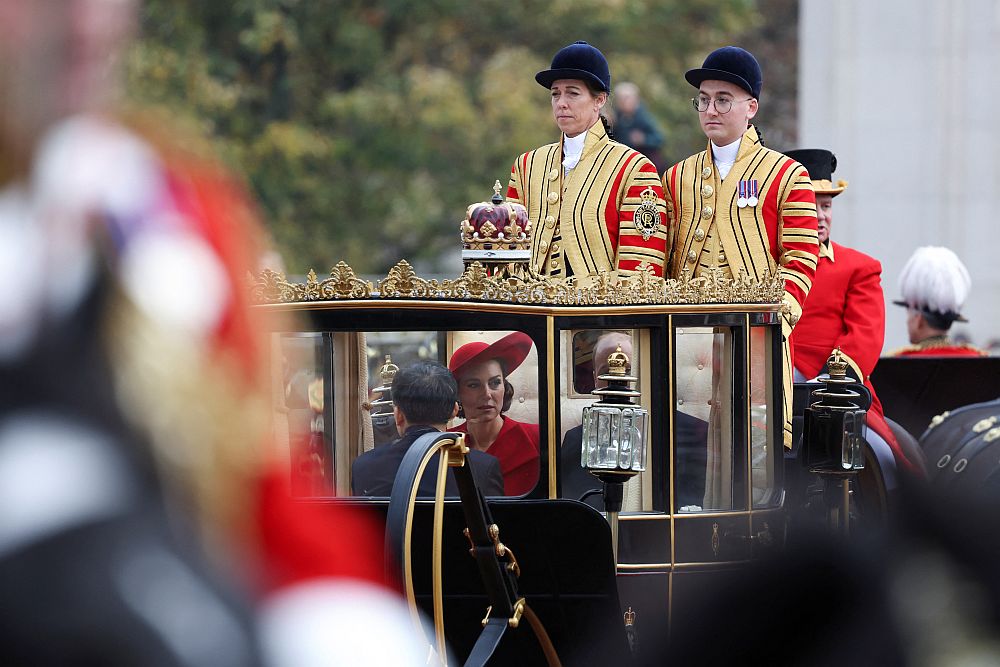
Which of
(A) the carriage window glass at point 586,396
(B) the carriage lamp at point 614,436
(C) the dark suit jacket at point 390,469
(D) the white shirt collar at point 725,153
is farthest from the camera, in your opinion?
(D) the white shirt collar at point 725,153

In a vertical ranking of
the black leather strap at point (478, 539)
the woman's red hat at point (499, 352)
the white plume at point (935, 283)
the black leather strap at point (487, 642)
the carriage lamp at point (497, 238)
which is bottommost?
the black leather strap at point (487, 642)

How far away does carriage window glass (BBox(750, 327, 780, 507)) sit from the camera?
4.98 metres

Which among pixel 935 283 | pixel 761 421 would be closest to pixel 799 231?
pixel 761 421

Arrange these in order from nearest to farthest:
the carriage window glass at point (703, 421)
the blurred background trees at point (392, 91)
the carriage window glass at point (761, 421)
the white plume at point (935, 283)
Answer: the carriage window glass at point (703, 421), the carriage window glass at point (761, 421), the white plume at point (935, 283), the blurred background trees at point (392, 91)

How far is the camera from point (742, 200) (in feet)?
19.0

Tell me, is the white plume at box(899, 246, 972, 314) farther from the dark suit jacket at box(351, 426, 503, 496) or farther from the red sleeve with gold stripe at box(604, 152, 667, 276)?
the dark suit jacket at box(351, 426, 503, 496)

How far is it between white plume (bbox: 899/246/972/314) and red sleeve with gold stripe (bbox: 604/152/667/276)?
3135 mm

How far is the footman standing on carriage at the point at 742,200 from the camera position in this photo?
227 inches

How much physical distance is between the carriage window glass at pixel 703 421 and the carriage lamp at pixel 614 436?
0.41 m

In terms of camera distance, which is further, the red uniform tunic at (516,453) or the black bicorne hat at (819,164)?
the black bicorne hat at (819,164)

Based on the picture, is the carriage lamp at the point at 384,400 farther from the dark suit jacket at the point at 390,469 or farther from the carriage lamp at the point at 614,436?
the carriage lamp at the point at 614,436

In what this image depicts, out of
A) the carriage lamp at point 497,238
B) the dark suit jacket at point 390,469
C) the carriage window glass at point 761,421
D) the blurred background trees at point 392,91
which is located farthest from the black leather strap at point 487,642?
the blurred background trees at point 392,91

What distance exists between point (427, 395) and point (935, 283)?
451cm

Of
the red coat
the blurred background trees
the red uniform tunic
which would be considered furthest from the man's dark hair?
the blurred background trees
